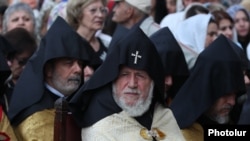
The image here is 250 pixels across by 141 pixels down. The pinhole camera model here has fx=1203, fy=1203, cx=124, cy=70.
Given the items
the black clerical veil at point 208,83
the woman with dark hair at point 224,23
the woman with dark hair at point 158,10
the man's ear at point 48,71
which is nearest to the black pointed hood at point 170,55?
the black clerical veil at point 208,83

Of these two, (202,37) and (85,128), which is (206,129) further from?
(202,37)

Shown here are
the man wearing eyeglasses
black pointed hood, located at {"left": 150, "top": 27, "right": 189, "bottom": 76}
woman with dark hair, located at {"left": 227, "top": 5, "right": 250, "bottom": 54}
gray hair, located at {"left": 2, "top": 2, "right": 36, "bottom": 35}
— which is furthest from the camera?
woman with dark hair, located at {"left": 227, "top": 5, "right": 250, "bottom": 54}

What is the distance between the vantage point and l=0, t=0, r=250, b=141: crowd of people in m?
9.16

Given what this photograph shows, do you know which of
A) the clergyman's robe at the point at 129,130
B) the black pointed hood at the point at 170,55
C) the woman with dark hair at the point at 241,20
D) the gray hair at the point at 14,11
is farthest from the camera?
the woman with dark hair at the point at 241,20

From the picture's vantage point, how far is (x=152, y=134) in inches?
363

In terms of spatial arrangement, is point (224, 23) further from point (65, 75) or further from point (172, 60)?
point (65, 75)

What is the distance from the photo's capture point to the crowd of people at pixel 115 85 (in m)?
9.16

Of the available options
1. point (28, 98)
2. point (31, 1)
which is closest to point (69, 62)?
point (28, 98)

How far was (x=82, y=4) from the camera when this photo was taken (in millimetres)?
12461

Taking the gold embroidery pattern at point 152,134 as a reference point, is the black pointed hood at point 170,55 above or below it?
below

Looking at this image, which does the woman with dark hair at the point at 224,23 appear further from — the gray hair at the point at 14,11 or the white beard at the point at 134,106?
the white beard at the point at 134,106

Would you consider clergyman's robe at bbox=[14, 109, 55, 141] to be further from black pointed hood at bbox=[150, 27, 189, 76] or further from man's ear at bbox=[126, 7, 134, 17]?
man's ear at bbox=[126, 7, 134, 17]

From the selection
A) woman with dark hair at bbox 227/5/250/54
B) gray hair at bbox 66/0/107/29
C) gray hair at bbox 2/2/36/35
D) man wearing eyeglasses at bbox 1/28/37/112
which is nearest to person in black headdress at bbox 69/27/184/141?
man wearing eyeglasses at bbox 1/28/37/112

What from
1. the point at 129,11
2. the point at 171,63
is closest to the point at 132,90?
the point at 171,63
